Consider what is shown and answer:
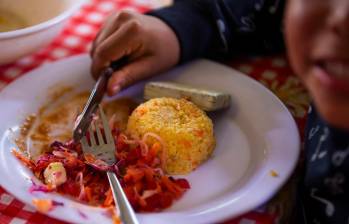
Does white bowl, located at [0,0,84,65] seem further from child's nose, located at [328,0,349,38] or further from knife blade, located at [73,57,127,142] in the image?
child's nose, located at [328,0,349,38]

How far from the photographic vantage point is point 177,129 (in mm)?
812

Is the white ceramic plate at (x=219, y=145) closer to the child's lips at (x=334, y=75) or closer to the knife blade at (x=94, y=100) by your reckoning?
the knife blade at (x=94, y=100)

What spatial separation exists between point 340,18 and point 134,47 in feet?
1.44

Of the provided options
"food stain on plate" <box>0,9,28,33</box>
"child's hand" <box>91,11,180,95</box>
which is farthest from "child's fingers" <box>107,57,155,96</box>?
"food stain on plate" <box>0,9,28,33</box>

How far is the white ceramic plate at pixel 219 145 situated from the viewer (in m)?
0.70

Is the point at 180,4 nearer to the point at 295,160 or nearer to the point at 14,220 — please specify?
the point at 295,160

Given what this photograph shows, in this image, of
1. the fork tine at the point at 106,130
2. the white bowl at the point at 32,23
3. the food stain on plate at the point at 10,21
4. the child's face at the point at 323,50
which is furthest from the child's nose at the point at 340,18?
the food stain on plate at the point at 10,21

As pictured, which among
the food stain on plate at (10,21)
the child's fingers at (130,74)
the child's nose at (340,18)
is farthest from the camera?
the food stain on plate at (10,21)

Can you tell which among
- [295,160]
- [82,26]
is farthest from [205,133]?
[82,26]

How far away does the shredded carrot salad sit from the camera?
2.38ft

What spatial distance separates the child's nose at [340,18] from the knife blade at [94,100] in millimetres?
406

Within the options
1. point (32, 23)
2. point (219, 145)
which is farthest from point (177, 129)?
point (32, 23)

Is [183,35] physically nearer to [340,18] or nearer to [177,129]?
[177,129]

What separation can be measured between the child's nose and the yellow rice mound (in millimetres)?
312
